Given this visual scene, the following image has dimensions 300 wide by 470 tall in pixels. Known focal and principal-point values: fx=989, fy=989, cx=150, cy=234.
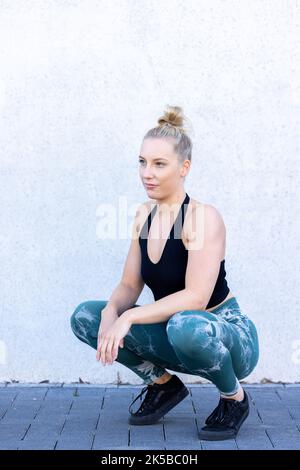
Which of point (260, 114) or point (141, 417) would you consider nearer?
point (141, 417)

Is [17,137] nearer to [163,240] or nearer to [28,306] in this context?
[28,306]

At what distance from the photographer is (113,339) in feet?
13.5

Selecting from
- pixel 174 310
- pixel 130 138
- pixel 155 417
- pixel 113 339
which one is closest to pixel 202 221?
pixel 174 310

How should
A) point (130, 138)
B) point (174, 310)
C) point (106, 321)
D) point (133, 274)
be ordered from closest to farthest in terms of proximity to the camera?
1. point (174, 310)
2. point (106, 321)
3. point (133, 274)
4. point (130, 138)

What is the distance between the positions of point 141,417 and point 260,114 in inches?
73.1

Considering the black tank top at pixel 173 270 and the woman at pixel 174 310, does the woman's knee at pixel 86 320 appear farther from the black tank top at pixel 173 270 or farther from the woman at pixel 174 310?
the black tank top at pixel 173 270

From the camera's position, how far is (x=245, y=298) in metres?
5.48

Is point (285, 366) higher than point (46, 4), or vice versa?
point (46, 4)

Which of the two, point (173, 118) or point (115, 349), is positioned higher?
point (173, 118)

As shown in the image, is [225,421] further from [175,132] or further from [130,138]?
[130,138]

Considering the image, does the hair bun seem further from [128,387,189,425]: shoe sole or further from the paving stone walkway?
the paving stone walkway

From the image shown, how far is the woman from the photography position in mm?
4129

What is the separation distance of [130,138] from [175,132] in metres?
1.11

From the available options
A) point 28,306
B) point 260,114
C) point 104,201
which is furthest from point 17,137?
point 260,114
